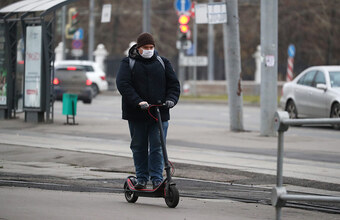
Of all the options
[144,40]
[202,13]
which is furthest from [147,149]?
[202,13]

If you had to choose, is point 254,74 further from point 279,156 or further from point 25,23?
point 279,156

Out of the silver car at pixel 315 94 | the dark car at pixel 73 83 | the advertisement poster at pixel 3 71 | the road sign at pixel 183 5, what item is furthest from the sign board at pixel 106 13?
the road sign at pixel 183 5

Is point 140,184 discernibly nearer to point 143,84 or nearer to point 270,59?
point 143,84

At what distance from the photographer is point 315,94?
21031 mm

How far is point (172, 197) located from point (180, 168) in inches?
140

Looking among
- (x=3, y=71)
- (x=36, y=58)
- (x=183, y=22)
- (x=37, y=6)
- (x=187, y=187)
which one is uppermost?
(x=183, y=22)

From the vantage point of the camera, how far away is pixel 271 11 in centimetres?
1744

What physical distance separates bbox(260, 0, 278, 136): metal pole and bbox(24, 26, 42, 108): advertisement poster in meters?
5.45

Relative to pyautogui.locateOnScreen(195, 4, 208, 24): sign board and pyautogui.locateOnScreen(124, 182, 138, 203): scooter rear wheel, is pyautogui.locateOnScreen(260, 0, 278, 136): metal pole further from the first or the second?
pyautogui.locateOnScreen(124, 182, 138, 203): scooter rear wheel

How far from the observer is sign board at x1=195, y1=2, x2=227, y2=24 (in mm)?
18250

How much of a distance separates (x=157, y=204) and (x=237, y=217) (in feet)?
3.68

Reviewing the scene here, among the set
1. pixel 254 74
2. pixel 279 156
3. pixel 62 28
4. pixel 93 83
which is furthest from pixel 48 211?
pixel 62 28

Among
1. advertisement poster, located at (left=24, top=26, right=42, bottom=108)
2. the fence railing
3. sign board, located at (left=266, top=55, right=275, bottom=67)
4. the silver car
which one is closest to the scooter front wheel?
the fence railing

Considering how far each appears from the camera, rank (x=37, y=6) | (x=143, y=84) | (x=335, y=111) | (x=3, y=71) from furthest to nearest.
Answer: (x=3, y=71) → (x=335, y=111) → (x=37, y=6) → (x=143, y=84)
